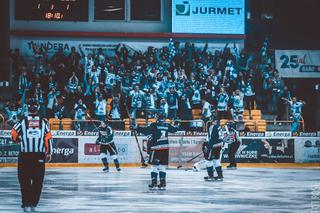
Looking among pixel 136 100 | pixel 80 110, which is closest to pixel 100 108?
pixel 80 110

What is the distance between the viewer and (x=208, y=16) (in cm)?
4450

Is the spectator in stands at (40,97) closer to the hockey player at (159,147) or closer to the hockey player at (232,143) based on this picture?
the hockey player at (232,143)

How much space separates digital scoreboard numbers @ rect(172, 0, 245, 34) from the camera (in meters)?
44.3

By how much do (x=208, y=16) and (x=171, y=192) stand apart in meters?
23.9

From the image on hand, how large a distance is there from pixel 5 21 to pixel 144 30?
7.65 metres

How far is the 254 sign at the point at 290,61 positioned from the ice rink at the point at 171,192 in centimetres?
1465

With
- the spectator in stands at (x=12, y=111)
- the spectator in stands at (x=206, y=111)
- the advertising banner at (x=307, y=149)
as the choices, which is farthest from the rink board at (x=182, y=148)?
the spectator in stands at (x=206, y=111)

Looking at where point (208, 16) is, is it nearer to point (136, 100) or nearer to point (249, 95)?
point (249, 95)

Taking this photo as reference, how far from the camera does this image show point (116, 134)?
35406 mm

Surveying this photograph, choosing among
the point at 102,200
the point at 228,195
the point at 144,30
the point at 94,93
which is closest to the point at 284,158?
the point at 94,93

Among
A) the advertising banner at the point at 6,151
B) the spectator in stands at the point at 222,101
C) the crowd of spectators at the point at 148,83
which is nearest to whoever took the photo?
the advertising banner at the point at 6,151

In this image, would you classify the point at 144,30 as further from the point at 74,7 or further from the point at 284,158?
the point at 284,158

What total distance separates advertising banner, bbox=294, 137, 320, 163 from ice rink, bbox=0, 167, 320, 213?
17.1 ft

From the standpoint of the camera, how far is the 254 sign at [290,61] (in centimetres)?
4506
